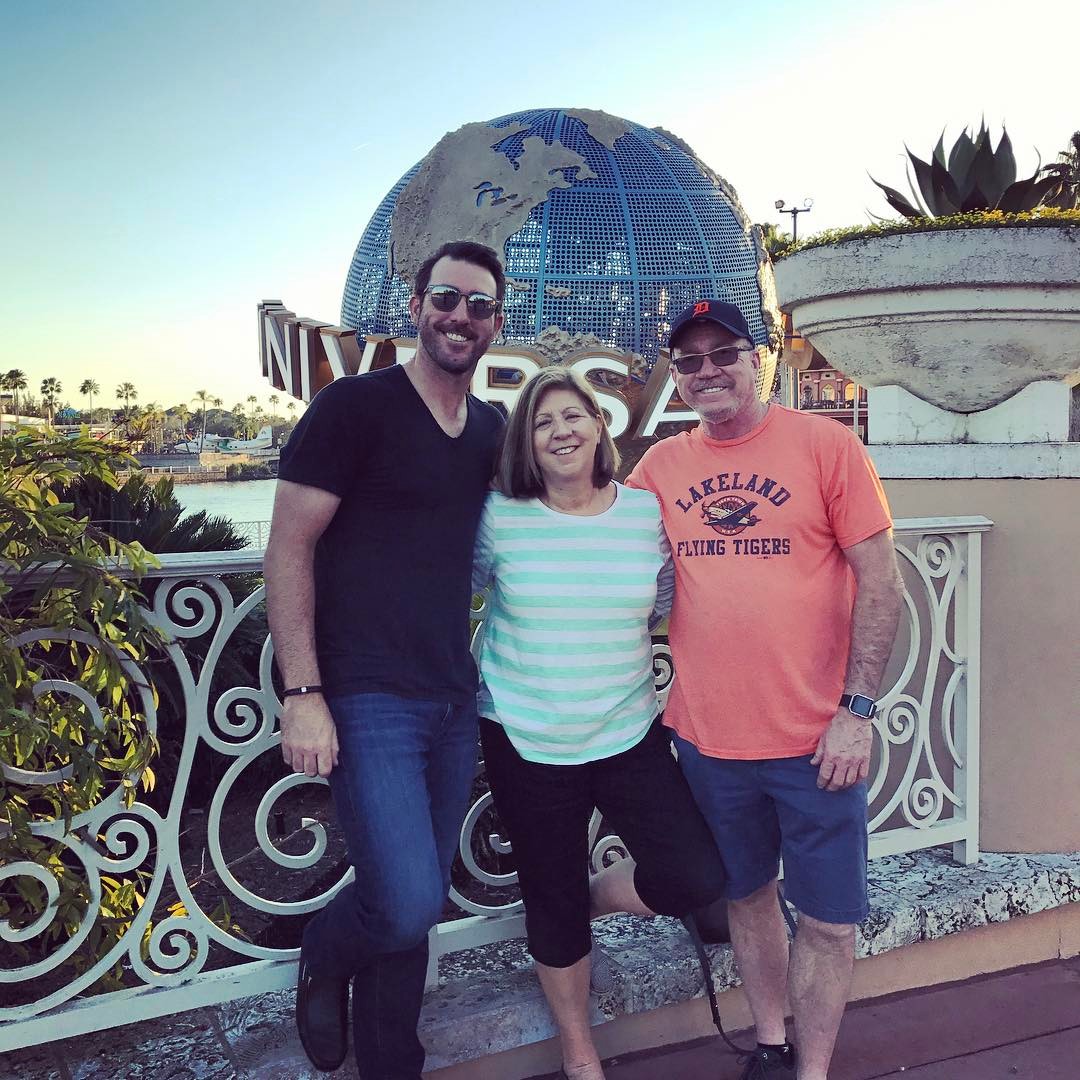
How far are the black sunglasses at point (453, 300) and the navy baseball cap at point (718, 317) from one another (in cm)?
46

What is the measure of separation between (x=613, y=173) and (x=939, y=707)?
15.1ft

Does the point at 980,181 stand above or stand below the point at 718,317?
above

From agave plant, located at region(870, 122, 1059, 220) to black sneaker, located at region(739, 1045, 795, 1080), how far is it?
8.63ft

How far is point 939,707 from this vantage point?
3.29 meters

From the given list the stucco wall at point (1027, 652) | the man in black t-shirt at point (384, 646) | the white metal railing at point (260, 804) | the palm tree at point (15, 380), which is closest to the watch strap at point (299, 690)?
the man in black t-shirt at point (384, 646)

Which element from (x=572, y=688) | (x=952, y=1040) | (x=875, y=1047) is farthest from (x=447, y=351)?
(x=952, y=1040)

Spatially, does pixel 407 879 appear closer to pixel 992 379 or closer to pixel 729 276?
pixel 992 379

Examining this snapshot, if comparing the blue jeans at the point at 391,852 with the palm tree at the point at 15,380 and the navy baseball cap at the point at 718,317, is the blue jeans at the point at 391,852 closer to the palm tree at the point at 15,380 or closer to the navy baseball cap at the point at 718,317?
the navy baseball cap at the point at 718,317

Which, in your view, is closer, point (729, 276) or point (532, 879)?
point (532, 879)

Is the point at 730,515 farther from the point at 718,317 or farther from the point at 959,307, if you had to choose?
the point at 959,307

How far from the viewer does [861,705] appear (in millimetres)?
2150

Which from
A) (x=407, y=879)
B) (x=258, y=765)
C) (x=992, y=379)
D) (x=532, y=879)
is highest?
(x=992, y=379)

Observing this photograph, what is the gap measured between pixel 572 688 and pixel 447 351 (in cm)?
79

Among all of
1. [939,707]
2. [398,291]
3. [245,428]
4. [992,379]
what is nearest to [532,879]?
[939,707]
